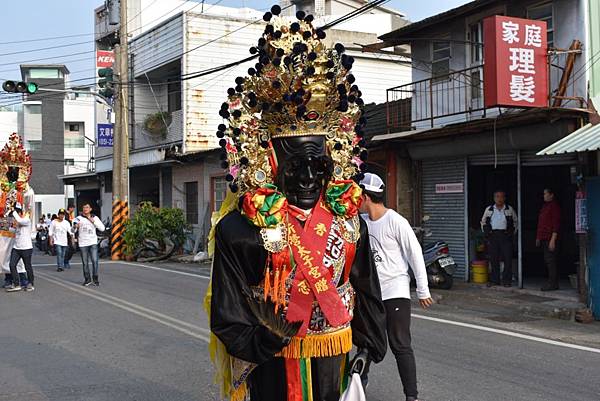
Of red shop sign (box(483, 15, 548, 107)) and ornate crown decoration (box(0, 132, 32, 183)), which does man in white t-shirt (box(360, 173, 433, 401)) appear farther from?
ornate crown decoration (box(0, 132, 32, 183))

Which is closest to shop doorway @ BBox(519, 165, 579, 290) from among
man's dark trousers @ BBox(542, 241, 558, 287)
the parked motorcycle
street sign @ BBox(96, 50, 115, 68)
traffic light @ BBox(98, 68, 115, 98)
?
man's dark trousers @ BBox(542, 241, 558, 287)

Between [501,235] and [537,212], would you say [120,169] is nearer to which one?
[537,212]

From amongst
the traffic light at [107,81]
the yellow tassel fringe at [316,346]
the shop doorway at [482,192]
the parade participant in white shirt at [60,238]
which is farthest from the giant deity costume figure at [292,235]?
the traffic light at [107,81]

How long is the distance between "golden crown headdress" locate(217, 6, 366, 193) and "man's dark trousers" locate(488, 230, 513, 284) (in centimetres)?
1010

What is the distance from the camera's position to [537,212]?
15.4 metres

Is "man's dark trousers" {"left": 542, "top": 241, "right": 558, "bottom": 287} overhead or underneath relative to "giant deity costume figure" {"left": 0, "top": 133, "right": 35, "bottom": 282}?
underneath

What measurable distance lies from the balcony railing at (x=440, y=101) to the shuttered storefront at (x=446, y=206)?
1.00 metres

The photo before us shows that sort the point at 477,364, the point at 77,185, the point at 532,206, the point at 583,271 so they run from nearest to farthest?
the point at 477,364, the point at 583,271, the point at 532,206, the point at 77,185

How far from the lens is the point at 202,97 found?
1038 inches

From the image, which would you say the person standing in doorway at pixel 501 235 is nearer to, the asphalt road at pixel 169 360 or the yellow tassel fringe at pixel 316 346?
the asphalt road at pixel 169 360

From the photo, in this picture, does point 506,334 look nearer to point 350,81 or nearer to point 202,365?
point 202,365

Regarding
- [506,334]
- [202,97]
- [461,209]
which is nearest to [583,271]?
[506,334]

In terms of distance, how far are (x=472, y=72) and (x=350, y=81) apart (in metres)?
11.7

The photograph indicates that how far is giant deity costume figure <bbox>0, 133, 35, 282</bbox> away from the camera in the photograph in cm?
1291
